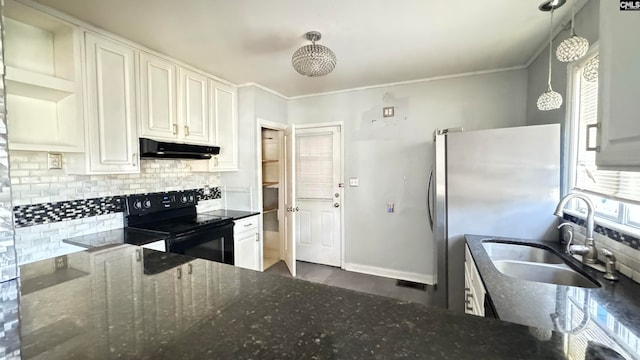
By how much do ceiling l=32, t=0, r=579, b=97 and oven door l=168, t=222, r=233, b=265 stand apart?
1573 mm

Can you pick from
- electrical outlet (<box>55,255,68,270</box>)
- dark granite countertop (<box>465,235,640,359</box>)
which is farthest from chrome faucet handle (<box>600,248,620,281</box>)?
electrical outlet (<box>55,255,68,270</box>)

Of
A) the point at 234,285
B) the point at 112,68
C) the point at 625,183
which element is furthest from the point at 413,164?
the point at 112,68

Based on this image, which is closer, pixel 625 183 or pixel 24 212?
pixel 625 183

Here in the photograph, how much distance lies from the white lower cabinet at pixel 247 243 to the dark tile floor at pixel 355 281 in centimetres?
34

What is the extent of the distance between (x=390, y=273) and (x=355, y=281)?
1.53 ft

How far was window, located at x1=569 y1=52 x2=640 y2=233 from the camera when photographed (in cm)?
138

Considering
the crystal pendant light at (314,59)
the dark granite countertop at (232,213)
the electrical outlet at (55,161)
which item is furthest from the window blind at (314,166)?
the electrical outlet at (55,161)

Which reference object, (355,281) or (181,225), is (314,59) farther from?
(355,281)

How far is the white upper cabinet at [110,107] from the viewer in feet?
6.44

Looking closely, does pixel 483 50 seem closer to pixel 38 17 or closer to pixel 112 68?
pixel 112 68

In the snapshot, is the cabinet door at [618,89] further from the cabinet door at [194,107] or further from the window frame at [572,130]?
the cabinet door at [194,107]

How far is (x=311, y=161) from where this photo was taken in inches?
152

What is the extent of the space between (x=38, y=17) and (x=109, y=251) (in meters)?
1.61

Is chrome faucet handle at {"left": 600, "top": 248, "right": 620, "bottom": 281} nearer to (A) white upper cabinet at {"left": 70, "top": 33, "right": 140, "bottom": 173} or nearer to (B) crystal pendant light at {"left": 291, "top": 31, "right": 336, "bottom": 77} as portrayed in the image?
(B) crystal pendant light at {"left": 291, "top": 31, "right": 336, "bottom": 77}
